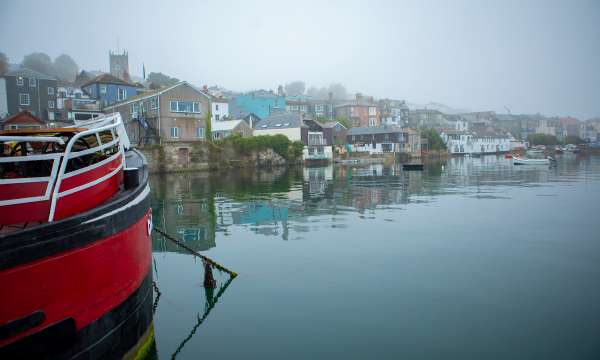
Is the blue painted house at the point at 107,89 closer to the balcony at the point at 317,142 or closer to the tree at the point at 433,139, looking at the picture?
the balcony at the point at 317,142

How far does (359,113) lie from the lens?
102500 millimetres

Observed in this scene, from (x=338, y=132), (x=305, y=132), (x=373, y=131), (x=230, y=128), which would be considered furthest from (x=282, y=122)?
(x=373, y=131)

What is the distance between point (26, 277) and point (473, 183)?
38.7m

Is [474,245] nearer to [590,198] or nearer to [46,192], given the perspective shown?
[46,192]

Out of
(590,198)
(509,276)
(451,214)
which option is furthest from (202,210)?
(590,198)

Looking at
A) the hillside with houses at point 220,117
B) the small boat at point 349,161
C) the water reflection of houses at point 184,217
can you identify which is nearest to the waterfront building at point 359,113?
the hillside with houses at point 220,117

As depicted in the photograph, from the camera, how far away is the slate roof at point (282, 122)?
2813 inches

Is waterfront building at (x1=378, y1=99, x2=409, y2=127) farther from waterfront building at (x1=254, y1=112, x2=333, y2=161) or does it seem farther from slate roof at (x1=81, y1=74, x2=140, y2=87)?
slate roof at (x1=81, y1=74, x2=140, y2=87)

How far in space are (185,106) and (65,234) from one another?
5245 centimetres

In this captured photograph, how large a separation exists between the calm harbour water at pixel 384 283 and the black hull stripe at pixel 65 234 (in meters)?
3.51

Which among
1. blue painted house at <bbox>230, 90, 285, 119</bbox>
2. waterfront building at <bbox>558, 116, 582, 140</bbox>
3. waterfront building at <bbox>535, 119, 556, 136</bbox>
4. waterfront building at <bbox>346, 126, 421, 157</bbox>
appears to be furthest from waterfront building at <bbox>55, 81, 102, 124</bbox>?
waterfront building at <bbox>558, 116, 582, 140</bbox>

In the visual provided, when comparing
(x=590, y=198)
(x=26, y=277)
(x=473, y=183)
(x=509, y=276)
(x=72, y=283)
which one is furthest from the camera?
(x=473, y=183)

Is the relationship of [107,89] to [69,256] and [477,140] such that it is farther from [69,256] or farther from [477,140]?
[477,140]

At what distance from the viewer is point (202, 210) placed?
2427cm
